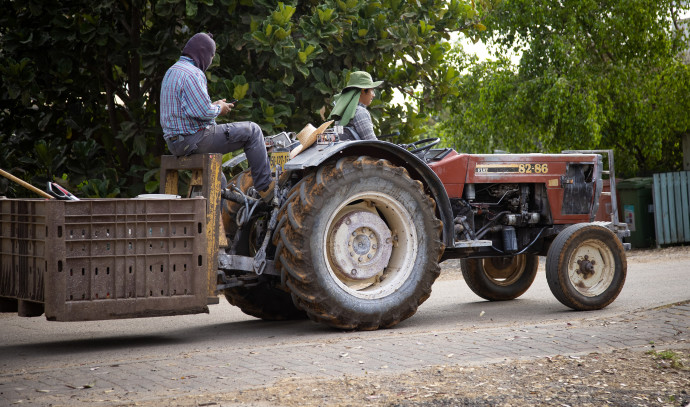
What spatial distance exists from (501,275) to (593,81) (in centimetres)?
1069

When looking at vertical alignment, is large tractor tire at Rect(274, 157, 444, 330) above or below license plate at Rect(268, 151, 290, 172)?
below

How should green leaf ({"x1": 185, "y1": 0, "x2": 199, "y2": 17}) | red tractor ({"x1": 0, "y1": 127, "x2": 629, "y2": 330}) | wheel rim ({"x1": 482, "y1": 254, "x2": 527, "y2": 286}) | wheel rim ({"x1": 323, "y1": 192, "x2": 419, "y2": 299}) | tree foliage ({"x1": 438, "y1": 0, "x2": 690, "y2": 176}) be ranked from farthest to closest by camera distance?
tree foliage ({"x1": 438, "y1": 0, "x2": 690, "y2": 176}), green leaf ({"x1": 185, "y1": 0, "x2": 199, "y2": 17}), wheel rim ({"x1": 482, "y1": 254, "x2": 527, "y2": 286}), wheel rim ({"x1": 323, "y1": 192, "x2": 419, "y2": 299}), red tractor ({"x1": 0, "y1": 127, "x2": 629, "y2": 330})

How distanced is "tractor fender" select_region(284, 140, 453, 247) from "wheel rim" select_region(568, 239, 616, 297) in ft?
4.59

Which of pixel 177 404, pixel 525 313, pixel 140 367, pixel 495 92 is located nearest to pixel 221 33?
pixel 525 313

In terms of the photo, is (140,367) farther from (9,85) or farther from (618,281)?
(9,85)

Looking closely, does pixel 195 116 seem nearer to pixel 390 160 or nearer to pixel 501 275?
pixel 390 160

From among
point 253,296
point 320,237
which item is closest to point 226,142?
point 320,237

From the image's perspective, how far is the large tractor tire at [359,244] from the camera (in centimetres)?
676

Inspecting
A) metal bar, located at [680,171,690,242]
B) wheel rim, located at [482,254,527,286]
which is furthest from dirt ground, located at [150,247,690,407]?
metal bar, located at [680,171,690,242]

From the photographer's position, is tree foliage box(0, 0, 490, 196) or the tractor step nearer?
the tractor step

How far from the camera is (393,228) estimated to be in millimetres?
7473

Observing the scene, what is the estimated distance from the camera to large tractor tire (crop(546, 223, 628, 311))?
26.1 ft

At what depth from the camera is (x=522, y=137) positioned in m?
20.7

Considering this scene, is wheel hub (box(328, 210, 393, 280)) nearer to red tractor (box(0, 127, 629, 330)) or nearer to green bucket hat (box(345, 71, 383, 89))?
red tractor (box(0, 127, 629, 330))
